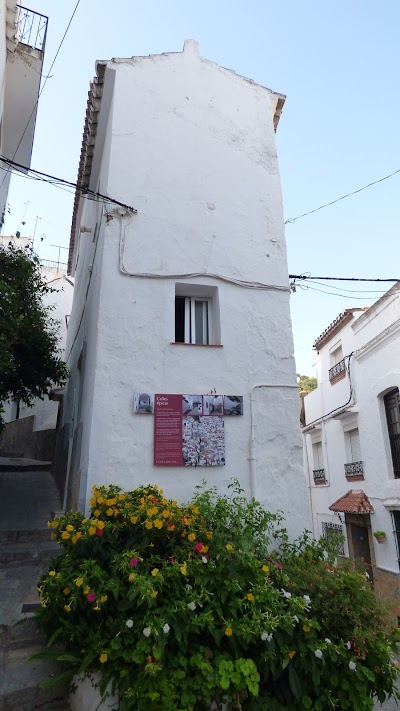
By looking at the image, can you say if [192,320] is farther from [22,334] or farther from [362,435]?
[362,435]

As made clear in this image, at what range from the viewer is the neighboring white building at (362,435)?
1048 centimetres

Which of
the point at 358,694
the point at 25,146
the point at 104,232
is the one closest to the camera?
the point at 358,694

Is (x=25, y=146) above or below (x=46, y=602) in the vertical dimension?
above

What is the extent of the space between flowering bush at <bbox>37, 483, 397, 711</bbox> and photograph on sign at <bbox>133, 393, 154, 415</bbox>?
1349 millimetres

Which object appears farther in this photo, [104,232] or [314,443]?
[314,443]

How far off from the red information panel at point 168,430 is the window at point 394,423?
7438mm

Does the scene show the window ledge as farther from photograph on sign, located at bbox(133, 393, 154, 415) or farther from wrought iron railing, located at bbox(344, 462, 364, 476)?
wrought iron railing, located at bbox(344, 462, 364, 476)

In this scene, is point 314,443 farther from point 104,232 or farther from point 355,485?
point 104,232

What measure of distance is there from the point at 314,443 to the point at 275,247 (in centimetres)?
1113

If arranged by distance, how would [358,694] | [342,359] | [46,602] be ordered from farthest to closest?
[342,359] → [46,602] → [358,694]

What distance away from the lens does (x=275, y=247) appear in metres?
6.29

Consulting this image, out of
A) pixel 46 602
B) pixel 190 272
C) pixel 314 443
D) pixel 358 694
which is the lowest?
Result: pixel 358 694

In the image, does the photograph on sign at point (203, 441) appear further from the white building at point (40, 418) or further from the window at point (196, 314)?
the white building at point (40, 418)

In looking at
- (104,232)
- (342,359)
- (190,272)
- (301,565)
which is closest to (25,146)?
(104,232)
